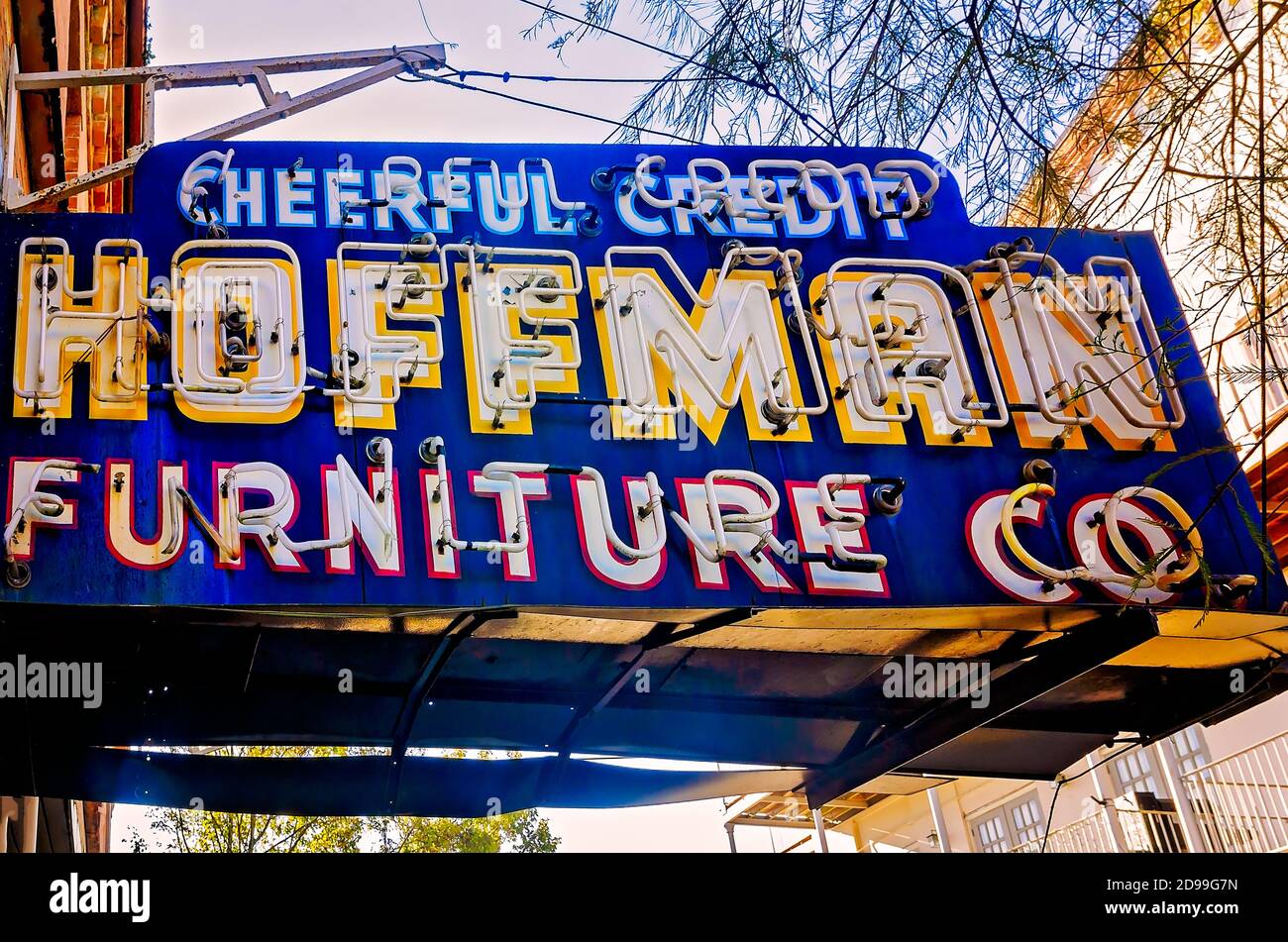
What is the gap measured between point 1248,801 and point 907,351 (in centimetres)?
721

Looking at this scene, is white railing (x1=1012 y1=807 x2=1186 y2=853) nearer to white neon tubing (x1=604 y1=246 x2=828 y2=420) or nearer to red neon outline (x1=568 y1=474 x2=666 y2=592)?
Result: white neon tubing (x1=604 y1=246 x2=828 y2=420)

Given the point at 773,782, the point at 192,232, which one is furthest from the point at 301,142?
the point at 773,782

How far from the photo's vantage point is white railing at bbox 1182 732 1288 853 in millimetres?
11234

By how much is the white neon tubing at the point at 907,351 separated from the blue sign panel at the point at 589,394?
0.08 feet

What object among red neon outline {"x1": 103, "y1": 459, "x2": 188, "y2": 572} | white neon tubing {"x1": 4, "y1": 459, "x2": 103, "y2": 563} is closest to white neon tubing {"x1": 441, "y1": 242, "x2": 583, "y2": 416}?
red neon outline {"x1": 103, "y1": 459, "x2": 188, "y2": 572}

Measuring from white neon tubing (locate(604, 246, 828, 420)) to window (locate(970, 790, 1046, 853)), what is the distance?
38.7ft

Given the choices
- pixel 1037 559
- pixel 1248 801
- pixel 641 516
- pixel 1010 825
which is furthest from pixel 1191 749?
pixel 641 516

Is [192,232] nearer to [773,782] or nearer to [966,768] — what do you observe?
[773,782]

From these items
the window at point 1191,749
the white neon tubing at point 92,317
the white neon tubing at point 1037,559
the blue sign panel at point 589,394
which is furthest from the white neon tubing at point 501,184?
the window at point 1191,749

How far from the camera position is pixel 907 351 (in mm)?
7020

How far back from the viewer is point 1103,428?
6.99 metres

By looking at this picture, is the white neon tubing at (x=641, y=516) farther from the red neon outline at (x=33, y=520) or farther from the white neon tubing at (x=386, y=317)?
the red neon outline at (x=33, y=520)

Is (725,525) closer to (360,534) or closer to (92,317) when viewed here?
(360,534)

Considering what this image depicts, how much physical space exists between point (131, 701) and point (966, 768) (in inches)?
194
